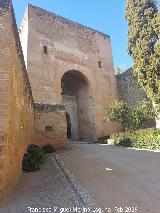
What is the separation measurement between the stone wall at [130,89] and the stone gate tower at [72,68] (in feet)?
2.35

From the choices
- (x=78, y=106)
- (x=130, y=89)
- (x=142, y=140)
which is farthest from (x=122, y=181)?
(x=78, y=106)

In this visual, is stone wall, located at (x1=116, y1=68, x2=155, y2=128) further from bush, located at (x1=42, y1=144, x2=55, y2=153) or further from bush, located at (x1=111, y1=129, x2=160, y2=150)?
bush, located at (x1=42, y1=144, x2=55, y2=153)

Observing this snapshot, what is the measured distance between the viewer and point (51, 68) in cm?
1898

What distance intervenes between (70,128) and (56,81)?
5255 millimetres

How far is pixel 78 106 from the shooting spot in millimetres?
22844

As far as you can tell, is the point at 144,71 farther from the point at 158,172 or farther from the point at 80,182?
the point at 80,182

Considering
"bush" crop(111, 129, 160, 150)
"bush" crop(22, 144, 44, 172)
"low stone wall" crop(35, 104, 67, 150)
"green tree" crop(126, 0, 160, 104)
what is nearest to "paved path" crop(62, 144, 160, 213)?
"bush" crop(22, 144, 44, 172)

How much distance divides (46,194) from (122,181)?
6.03 feet

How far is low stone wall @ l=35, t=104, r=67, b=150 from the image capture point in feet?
41.0

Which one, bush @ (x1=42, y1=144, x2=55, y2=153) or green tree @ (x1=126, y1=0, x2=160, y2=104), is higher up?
green tree @ (x1=126, y1=0, x2=160, y2=104)

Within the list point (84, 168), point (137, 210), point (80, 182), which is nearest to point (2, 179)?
point (80, 182)

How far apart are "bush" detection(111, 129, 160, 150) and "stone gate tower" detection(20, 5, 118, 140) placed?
5587 millimetres

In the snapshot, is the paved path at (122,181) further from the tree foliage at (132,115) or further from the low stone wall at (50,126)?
the tree foliage at (132,115)

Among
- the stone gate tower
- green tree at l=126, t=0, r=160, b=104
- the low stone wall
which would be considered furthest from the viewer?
the stone gate tower
